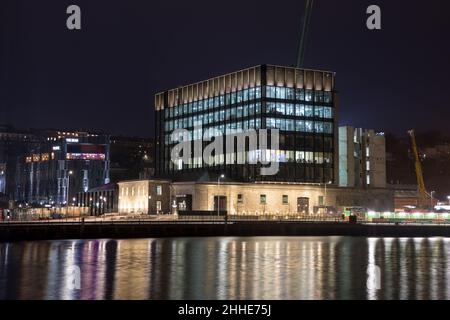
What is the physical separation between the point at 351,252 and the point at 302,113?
326 feet

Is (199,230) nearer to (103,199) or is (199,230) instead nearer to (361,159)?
(103,199)

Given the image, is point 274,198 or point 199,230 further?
point 274,198

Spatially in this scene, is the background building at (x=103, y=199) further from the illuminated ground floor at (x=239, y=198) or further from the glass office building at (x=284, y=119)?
the glass office building at (x=284, y=119)

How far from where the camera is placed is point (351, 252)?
69875 mm

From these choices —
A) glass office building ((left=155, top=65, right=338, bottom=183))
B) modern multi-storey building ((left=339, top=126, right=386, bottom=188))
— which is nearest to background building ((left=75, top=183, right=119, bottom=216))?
glass office building ((left=155, top=65, right=338, bottom=183))

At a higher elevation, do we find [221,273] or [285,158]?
[285,158]

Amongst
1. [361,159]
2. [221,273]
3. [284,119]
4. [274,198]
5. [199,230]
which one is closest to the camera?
[221,273]

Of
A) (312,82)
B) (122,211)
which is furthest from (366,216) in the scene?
(122,211)

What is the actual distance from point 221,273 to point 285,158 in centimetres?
11861

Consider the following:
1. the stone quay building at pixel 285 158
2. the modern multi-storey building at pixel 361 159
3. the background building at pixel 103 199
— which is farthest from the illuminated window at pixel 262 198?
the background building at pixel 103 199

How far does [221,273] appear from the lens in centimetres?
4750

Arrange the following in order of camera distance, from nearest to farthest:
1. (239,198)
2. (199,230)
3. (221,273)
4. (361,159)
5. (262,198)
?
(221,273) → (199,230) → (239,198) → (262,198) → (361,159)

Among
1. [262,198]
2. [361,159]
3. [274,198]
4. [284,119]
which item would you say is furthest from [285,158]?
[361,159]

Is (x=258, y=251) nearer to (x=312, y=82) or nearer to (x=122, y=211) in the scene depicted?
(x=122, y=211)
